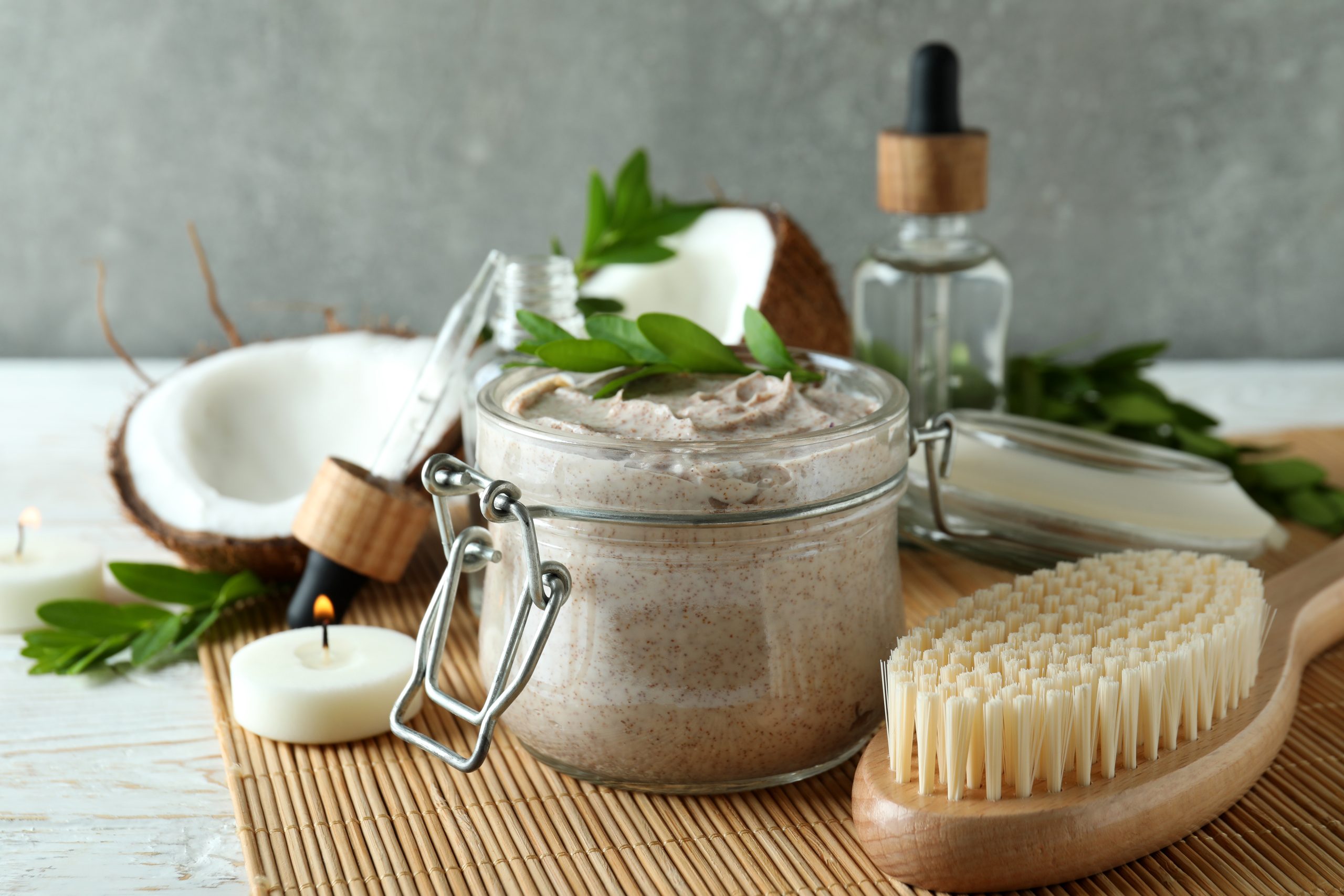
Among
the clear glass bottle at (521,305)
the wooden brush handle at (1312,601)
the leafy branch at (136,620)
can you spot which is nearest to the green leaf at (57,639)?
the leafy branch at (136,620)

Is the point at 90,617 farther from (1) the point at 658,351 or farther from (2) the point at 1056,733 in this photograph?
(2) the point at 1056,733

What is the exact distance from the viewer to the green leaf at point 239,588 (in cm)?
81

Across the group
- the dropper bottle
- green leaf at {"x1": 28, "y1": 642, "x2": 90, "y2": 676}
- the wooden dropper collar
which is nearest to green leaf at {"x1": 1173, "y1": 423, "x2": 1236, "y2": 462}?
the dropper bottle

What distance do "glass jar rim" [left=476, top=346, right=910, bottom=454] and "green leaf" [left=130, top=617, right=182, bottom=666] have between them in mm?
280

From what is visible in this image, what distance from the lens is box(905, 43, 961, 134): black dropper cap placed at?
2.94 feet

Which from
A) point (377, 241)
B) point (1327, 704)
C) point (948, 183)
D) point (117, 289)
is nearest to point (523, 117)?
point (377, 241)

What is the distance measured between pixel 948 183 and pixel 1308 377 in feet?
2.59

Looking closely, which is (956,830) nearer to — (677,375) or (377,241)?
(677,375)

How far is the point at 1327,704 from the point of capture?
0.70 metres

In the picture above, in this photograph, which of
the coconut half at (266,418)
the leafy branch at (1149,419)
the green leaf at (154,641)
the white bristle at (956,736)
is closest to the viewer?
the white bristle at (956,736)

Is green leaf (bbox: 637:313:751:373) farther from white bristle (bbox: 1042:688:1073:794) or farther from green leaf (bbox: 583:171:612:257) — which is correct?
green leaf (bbox: 583:171:612:257)

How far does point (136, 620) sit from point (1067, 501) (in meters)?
0.60

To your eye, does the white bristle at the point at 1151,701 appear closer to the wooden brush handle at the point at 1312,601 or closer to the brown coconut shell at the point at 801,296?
the wooden brush handle at the point at 1312,601

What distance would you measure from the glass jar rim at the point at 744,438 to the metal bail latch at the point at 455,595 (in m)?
0.03
